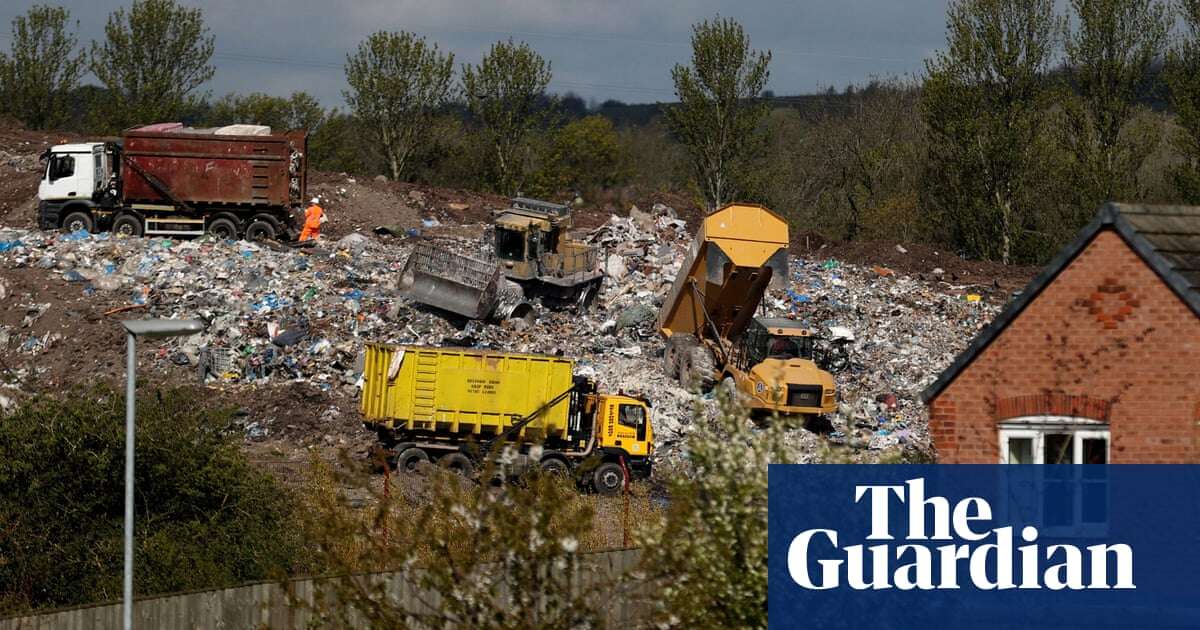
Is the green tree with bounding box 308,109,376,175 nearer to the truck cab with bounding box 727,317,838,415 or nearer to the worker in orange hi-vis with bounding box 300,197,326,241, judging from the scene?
the worker in orange hi-vis with bounding box 300,197,326,241

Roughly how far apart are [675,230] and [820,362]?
1109cm

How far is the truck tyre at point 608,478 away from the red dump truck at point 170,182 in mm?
14468

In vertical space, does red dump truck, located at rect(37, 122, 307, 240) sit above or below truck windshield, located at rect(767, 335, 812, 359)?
above

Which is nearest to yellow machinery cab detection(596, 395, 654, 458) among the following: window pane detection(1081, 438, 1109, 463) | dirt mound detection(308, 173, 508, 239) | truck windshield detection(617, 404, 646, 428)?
truck windshield detection(617, 404, 646, 428)

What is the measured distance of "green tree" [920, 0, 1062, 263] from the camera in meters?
41.4

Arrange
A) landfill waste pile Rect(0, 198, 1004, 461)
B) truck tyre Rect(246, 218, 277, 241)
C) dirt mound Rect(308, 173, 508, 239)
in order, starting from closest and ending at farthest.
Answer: landfill waste pile Rect(0, 198, 1004, 461) < truck tyre Rect(246, 218, 277, 241) < dirt mound Rect(308, 173, 508, 239)

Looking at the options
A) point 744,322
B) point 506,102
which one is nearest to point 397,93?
point 506,102

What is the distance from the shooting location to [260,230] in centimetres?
3297

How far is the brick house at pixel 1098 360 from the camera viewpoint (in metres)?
9.80

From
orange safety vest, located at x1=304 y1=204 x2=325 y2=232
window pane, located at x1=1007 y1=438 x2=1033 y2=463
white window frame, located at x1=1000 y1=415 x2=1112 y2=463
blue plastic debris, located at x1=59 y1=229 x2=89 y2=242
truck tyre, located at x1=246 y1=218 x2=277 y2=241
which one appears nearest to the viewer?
A: white window frame, located at x1=1000 y1=415 x2=1112 y2=463

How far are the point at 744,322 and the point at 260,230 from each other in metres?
13.0

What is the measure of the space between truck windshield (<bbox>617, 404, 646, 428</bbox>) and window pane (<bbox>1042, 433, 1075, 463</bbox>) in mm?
11687

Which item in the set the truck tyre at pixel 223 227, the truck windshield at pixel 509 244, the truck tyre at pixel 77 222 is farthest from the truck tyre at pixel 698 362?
the truck tyre at pixel 77 222

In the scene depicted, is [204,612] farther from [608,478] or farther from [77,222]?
[77,222]
